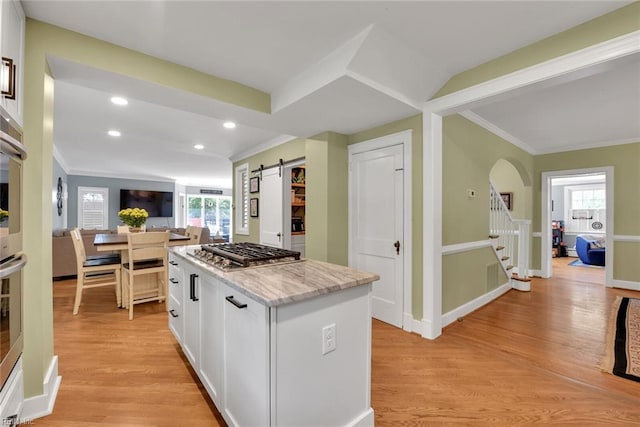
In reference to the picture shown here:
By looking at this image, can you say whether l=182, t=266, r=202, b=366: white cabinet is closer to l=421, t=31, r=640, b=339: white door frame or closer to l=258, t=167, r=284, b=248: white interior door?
l=421, t=31, r=640, b=339: white door frame

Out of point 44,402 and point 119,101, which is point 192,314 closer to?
point 44,402

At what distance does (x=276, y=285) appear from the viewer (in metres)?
1.30

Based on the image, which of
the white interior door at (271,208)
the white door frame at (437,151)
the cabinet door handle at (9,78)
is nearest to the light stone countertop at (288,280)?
the cabinet door handle at (9,78)

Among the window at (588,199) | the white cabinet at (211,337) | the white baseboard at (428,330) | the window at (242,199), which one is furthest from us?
the window at (588,199)

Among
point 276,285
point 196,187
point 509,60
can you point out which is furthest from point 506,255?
point 196,187

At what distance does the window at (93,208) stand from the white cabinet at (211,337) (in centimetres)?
858

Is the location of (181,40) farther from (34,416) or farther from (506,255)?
(506,255)

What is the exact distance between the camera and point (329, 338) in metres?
1.32

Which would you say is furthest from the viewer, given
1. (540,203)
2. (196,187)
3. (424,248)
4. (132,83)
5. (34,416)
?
(196,187)

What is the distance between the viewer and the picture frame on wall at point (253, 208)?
4988mm

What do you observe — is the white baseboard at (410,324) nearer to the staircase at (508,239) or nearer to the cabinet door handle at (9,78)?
the staircase at (508,239)

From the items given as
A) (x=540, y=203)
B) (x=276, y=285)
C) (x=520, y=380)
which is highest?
(x=540, y=203)

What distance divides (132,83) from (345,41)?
1.60 m

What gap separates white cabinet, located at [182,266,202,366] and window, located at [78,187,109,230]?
26.8 ft
